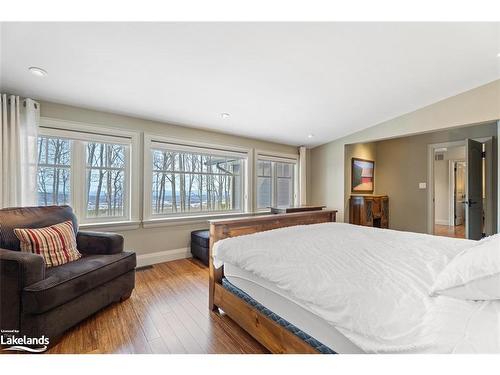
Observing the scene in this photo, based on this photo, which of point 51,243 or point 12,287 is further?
point 51,243

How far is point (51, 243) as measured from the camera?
6.40 ft

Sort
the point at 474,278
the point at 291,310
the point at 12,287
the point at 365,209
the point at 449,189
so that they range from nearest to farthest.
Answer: the point at 474,278, the point at 291,310, the point at 12,287, the point at 365,209, the point at 449,189

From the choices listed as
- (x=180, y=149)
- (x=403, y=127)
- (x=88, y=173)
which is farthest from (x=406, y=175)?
(x=88, y=173)

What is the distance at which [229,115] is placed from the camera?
10.8 ft

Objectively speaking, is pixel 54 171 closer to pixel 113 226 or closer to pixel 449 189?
pixel 113 226

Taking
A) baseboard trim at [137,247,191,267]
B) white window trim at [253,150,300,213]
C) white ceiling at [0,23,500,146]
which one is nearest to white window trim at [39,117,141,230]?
white ceiling at [0,23,500,146]

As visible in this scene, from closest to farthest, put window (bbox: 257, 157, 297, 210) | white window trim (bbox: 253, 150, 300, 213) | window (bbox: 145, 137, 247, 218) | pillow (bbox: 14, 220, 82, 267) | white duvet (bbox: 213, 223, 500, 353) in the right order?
white duvet (bbox: 213, 223, 500, 353) < pillow (bbox: 14, 220, 82, 267) < window (bbox: 145, 137, 247, 218) < white window trim (bbox: 253, 150, 300, 213) < window (bbox: 257, 157, 297, 210)

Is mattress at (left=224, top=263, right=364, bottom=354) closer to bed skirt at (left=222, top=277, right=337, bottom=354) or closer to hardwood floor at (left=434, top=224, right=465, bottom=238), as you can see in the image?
bed skirt at (left=222, top=277, right=337, bottom=354)

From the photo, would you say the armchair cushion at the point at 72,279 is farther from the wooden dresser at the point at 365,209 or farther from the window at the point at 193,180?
the wooden dresser at the point at 365,209

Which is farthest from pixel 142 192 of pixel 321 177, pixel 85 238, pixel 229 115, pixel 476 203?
pixel 476 203

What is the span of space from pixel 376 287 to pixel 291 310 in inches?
17.2

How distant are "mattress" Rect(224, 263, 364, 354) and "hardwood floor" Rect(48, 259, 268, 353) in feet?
1.25

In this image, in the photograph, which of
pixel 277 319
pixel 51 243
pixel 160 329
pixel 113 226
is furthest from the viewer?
pixel 113 226

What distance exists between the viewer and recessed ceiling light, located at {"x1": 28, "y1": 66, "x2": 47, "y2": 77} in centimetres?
204
